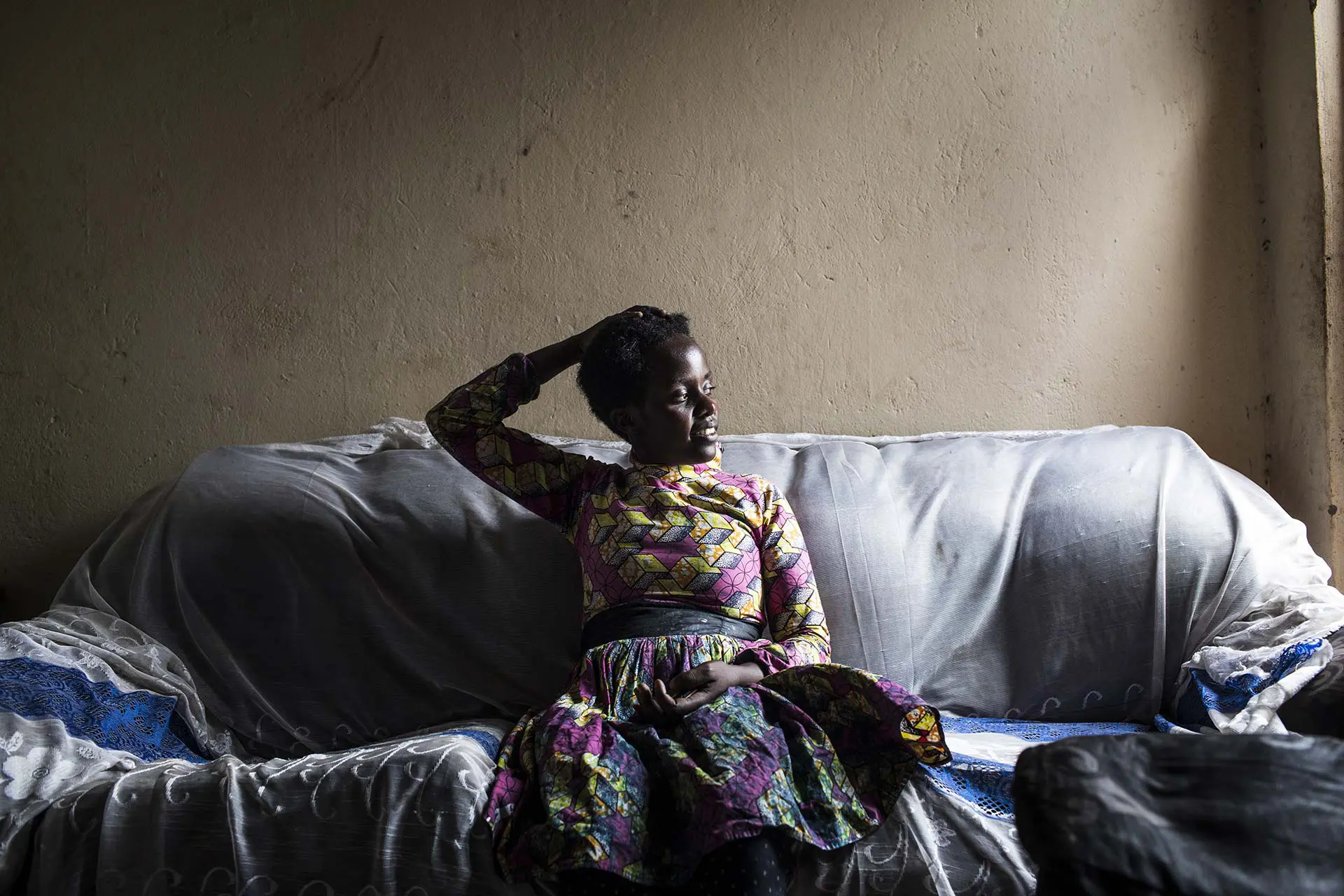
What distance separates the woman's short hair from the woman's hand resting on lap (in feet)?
1.83

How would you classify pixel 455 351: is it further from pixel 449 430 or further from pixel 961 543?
pixel 961 543

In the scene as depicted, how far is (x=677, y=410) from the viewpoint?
6.40 feet

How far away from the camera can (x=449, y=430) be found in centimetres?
204

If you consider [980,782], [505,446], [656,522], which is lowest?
[980,782]

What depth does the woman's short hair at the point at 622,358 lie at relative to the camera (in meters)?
1.99

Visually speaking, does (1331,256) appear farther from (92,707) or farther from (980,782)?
(92,707)

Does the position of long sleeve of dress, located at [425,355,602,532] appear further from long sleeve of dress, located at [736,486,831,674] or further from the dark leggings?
the dark leggings

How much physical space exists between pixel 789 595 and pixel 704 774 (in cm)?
50

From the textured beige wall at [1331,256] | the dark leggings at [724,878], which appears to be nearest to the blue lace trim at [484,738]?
the dark leggings at [724,878]

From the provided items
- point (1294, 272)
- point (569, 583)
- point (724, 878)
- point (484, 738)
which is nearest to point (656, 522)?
point (569, 583)

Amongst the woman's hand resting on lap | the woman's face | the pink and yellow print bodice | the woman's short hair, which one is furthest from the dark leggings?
the woman's short hair

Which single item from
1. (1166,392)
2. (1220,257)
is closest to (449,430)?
(1166,392)

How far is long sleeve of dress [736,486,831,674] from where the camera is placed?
1777 mm

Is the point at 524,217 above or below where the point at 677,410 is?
above
